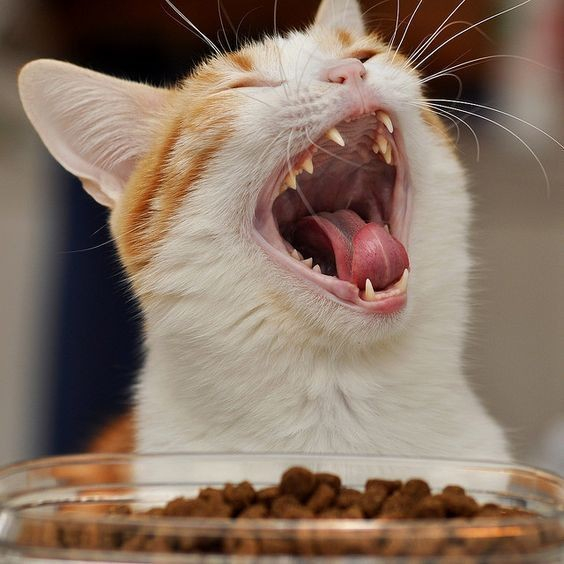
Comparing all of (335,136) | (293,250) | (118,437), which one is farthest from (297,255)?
(118,437)

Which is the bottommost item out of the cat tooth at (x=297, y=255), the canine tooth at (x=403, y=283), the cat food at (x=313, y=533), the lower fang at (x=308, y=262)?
the cat food at (x=313, y=533)

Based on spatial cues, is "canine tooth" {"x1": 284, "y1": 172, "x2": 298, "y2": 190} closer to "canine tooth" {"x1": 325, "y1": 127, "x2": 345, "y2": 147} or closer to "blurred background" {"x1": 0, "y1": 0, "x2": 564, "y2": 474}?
"canine tooth" {"x1": 325, "y1": 127, "x2": 345, "y2": 147}

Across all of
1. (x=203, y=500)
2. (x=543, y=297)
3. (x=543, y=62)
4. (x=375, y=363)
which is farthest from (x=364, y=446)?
(x=543, y=62)

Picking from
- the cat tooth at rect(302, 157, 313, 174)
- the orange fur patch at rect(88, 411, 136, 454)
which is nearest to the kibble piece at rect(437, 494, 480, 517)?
the cat tooth at rect(302, 157, 313, 174)

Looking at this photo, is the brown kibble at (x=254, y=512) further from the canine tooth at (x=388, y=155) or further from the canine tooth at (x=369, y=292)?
the canine tooth at (x=388, y=155)

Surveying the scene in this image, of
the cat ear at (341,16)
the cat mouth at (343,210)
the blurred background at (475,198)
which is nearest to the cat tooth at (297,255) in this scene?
the cat mouth at (343,210)

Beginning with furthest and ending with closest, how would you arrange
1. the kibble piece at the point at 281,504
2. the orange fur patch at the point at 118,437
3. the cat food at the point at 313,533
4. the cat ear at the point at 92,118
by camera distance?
the orange fur patch at the point at 118,437
the cat ear at the point at 92,118
the kibble piece at the point at 281,504
the cat food at the point at 313,533

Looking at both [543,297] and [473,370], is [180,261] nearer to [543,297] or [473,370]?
[473,370]

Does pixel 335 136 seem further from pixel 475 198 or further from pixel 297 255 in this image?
pixel 475 198
